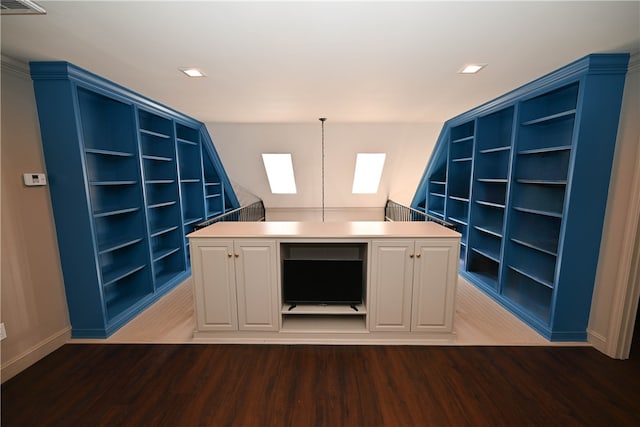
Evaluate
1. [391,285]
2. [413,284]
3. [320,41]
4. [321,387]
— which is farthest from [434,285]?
[320,41]

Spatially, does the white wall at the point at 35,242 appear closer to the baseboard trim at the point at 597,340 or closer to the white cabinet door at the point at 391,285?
the baseboard trim at the point at 597,340

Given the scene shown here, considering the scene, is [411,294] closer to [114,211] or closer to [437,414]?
[437,414]

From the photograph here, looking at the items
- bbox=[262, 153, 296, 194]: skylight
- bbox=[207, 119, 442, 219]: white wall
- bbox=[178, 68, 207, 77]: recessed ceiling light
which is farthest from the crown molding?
bbox=[262, 153, 296, 194]: skylight

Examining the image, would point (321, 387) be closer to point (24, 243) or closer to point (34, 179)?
point (24, 243)

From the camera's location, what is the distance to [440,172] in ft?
20.0

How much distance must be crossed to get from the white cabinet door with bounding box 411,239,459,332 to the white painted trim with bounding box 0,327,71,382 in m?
3.33

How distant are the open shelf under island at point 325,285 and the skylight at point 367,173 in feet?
12.9

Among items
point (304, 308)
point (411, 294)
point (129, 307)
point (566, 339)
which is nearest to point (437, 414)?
point (411, 294)

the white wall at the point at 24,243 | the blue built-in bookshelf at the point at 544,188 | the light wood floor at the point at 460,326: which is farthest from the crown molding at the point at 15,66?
the blue built-in bookshelf at the point at 544,188

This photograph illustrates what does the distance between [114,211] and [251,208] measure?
3.50 metres

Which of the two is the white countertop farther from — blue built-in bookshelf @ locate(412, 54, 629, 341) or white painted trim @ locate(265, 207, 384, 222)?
white painted trim @ locate(265, 207, 384, 222)

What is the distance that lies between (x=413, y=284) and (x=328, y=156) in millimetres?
4059

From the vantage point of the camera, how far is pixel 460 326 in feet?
9.27

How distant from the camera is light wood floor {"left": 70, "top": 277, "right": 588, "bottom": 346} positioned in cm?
259
